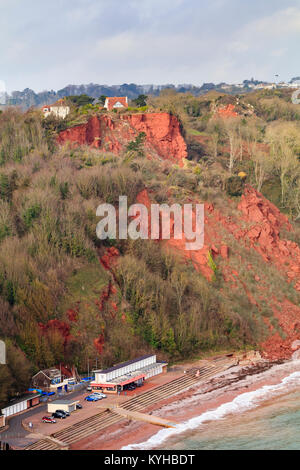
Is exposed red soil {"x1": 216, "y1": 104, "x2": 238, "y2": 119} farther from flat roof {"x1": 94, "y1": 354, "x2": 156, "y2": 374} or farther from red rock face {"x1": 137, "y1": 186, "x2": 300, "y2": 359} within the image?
flat roof {"x1": 94, "y1": 354, "x2": 156, "y2": 374}

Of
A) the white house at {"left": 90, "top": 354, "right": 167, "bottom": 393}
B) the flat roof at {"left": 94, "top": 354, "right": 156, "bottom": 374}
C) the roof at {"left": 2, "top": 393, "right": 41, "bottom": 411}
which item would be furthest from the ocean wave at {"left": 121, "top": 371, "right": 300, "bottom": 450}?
the roof at {"left": 2, "top": 393, "right": 41, "bottom": 411}

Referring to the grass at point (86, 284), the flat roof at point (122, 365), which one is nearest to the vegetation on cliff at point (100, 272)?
the grass at point (86, 284)

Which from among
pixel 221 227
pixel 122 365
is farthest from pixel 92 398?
pixel 221 227

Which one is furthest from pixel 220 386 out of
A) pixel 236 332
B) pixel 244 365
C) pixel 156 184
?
pixel 156 184

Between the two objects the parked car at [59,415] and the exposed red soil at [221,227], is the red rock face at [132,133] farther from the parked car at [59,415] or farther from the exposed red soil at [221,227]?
the parked car at [59,415]

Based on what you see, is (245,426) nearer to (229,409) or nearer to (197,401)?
(229,409)

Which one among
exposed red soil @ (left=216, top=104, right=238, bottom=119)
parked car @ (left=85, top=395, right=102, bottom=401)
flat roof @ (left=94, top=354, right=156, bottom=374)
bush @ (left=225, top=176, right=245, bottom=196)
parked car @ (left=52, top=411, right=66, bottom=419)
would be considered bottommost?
parked car @ (left=85, top=395, right=102, bottom=401)
